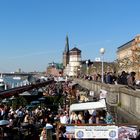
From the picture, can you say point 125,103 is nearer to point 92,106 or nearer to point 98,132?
point 92,106

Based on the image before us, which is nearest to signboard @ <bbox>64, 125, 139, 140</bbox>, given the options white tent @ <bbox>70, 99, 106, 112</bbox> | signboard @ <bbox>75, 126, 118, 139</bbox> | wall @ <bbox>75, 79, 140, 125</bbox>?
signboard @ <bbox>75, 126, 118, 139</bbox>

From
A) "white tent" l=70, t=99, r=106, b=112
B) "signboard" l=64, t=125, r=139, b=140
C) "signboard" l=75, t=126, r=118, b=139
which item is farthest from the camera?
"white tent" l=70, t=99, r=106, b=112

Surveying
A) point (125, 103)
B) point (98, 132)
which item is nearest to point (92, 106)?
point (125, 103)

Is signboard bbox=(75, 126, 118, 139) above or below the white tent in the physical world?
below

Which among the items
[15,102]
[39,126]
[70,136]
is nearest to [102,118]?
[39,126]

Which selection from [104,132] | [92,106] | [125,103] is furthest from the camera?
[125,103]

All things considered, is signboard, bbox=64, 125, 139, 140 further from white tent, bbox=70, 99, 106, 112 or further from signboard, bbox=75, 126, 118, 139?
white tent, bbox=70, 99, 106, 112

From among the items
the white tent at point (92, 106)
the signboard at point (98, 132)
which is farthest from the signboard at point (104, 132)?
the white tent at point (92, 106)

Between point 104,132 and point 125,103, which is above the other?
point 125,103

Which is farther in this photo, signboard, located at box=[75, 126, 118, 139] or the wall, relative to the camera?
the wall

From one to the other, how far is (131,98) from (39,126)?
6508mm

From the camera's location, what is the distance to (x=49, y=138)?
17.5 m

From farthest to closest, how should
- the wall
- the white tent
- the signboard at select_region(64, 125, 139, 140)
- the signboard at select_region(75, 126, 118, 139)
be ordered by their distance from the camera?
the white tent, the wall, the signboard at select_region(75, 126, 118, 139), the signboard at select_region(64, 125, 139, 140)

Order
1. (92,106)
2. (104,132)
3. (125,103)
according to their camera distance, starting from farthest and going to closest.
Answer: (125,103), (92,106), (104,132)
